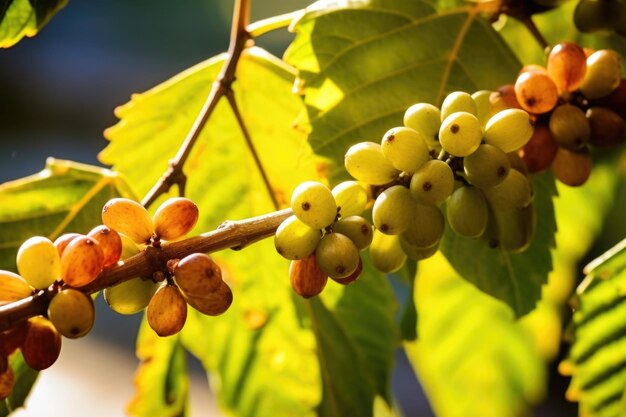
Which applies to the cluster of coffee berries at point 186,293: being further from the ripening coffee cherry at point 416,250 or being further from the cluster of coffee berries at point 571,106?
the cluster of coffee berries at point 571,106

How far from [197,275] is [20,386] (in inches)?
8.9

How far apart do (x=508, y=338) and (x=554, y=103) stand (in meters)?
0.51

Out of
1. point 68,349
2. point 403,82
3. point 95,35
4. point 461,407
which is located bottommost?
point 461,407

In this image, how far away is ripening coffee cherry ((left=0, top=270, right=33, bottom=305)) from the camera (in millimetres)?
331

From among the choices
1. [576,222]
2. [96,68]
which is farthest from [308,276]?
[96,68]

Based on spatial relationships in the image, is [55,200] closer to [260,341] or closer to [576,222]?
[260,341]

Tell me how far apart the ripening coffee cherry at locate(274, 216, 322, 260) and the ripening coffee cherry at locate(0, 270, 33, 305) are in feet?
0.36

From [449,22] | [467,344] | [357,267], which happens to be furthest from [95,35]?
[357,267]

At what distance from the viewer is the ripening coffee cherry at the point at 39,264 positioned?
0.33 meters

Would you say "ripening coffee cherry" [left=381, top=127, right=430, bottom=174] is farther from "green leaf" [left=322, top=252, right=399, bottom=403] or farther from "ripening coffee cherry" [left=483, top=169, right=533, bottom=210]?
"green leaf" [left=322, top=252, right=399, bottom=403]

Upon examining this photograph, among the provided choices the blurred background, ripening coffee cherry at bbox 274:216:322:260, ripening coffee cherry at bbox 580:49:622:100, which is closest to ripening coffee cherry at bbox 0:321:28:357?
ripening coffee cherry at bbox 274:216:322:260

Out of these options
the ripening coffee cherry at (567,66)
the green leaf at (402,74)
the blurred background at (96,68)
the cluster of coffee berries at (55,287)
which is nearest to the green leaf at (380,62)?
the green leaf at (402,74)

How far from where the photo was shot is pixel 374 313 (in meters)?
0.65

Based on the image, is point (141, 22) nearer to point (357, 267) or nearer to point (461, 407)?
point (461, 407)
